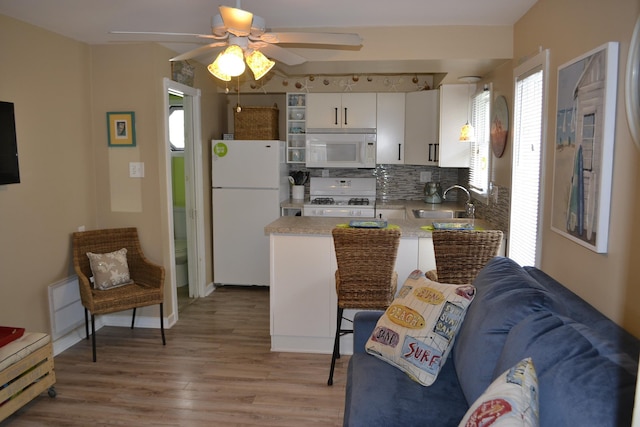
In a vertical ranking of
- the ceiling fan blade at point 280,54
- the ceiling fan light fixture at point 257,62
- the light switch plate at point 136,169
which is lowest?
the light switch plate at point 136,169

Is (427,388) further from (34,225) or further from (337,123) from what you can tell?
(337,123)

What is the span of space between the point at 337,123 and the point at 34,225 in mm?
3169

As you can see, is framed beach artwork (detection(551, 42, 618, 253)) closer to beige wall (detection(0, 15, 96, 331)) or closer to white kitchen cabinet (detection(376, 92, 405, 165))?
white kitchen cabinet (detection(376, 92, 405, 165))

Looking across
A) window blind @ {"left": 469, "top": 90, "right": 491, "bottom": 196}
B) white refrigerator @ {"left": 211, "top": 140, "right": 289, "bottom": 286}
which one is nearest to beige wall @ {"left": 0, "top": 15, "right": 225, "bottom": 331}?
white refrigerator @ {"left": 211, "top": 140, "right": 289, "bottom": 286}

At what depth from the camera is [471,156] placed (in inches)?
191

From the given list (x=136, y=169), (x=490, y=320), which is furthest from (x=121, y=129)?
(x=490, y=320)

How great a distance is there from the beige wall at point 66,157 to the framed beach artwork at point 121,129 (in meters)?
0.05

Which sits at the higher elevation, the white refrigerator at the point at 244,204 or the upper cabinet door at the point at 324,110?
the upper cabinet door at the point at 324,110

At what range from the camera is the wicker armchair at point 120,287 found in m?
3.62

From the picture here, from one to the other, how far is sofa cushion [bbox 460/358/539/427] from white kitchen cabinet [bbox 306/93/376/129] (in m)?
4.34

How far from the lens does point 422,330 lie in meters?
2.27

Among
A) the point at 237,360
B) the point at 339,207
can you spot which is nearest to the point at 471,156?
the point at 339,207

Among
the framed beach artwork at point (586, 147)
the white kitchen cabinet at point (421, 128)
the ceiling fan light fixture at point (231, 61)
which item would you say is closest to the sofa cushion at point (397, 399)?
the framed beach artwork at point (586, 147)

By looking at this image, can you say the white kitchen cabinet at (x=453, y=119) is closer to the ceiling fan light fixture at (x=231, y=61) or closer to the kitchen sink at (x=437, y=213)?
the kitchen sink at (x=437, y=213)
